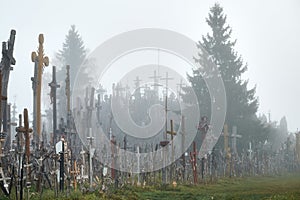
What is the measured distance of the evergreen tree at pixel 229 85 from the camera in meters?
39.1

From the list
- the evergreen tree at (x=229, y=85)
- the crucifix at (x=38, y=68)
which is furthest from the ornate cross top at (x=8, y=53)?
the evergreen tree at (x=229, y=85)

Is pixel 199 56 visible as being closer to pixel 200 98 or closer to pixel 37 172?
pixel 200 98

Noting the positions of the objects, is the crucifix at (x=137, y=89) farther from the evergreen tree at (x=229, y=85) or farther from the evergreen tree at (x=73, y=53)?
the evergreen tree at (x=229, y=85)

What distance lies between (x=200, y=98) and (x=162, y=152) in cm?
1702

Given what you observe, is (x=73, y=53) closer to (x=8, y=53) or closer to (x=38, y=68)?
(x=38, y=68)

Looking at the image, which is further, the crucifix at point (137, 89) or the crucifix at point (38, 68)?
the crucifix at point (137, 89)

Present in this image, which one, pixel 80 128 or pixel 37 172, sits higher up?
pixel 80 128

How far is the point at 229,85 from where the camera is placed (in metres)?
40.6

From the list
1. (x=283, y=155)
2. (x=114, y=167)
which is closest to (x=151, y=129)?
(x=283, y=155)

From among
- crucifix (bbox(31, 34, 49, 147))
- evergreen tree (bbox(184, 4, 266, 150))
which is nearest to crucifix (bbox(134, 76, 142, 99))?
evergreen tree (bbox(184, 4, 266, 150))

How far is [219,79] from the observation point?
134 ft

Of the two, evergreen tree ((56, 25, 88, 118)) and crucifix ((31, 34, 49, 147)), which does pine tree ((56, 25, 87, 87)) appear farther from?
crucifix ((31, 34, 49, 147))

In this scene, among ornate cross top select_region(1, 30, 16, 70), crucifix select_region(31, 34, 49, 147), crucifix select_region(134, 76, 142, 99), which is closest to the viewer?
ornate cross top select_region(1, 30, 16, 70)

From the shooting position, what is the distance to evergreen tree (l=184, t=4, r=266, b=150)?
39062 millimetres
